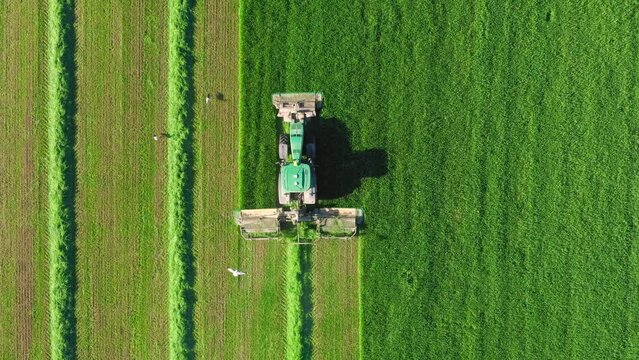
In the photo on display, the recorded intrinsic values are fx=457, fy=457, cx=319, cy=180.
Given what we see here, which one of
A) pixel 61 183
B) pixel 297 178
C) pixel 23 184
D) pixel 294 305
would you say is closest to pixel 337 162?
pixel 297 178

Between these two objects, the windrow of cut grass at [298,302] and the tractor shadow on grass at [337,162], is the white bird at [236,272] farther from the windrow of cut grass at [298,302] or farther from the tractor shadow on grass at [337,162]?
the tractor shadow on grass at [337,162]

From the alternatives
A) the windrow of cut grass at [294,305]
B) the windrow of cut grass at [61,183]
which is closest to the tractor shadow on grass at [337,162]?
the windrow of cut grass at [294,305]

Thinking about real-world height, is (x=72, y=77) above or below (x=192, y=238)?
above

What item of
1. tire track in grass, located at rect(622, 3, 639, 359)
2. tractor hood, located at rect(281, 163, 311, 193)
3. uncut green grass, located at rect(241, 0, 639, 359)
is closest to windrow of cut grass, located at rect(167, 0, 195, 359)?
uncut green grass, located at rect(241, 0, 639, 359)

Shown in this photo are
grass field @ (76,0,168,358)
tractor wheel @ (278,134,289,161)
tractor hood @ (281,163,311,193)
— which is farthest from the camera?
grass field @ (76,0,168,358)

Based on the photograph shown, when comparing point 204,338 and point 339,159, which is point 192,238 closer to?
point 204,338

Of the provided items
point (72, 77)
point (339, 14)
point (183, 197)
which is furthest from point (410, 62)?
point (72, 77)

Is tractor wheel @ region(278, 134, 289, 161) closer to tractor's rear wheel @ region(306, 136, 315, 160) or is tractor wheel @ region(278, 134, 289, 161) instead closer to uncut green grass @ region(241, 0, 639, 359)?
tractor's rear wheel @ region(306, 136, 315, 160)
